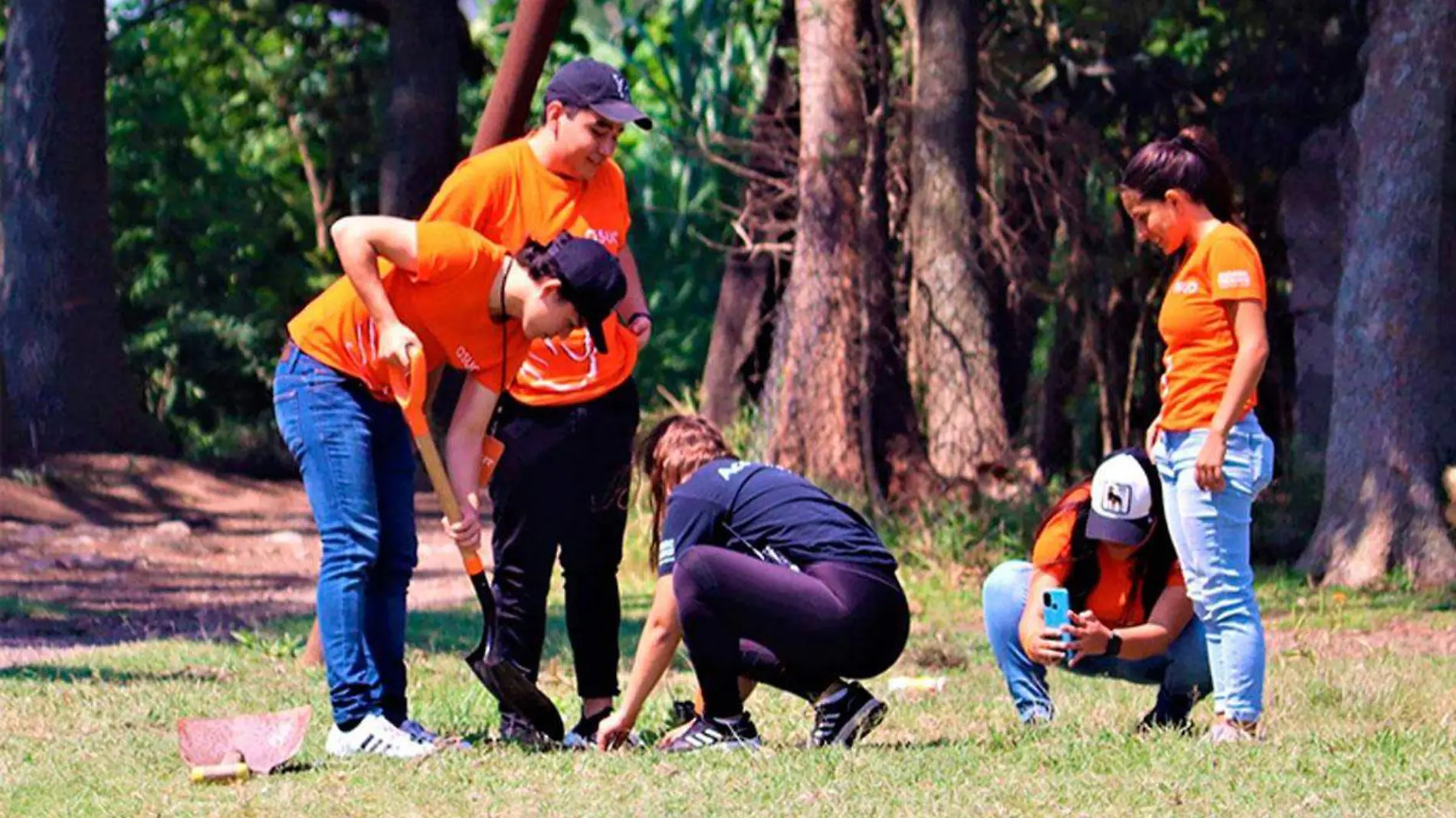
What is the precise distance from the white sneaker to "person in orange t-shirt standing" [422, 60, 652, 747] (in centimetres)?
36

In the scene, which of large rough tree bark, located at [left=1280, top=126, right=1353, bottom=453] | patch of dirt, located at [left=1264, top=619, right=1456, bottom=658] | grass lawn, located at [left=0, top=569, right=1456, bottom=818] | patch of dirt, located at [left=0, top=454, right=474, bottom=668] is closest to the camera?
grass lawn, located at [left=0, top=569, right=1456, bottom=818]

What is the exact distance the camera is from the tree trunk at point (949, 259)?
13.8m

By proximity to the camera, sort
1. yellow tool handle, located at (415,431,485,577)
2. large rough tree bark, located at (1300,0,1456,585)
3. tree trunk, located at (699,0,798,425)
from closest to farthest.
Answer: yellow tool handle, located at (415,431,485,577)
large rough tree bark, located at (1300,0,1456,585)
tree trunk, located at (699,0,798,425)

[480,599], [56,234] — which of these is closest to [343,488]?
[480,599]

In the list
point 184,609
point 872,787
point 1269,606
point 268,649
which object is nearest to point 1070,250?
point 1269,606

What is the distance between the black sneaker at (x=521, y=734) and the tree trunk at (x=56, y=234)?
11285 millimetres

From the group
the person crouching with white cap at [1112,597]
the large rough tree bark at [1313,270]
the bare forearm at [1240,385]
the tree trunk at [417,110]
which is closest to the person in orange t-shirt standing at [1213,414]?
the bare forearm at [1240,385]

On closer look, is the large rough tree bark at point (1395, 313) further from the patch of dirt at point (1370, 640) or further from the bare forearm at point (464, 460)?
the bare forearm at point (464, 460)

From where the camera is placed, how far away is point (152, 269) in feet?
68.5

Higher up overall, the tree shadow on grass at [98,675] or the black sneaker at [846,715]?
the black sneaker at [846,715]

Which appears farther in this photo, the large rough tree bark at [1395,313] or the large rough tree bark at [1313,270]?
the large rough tree bark at [1313,270]

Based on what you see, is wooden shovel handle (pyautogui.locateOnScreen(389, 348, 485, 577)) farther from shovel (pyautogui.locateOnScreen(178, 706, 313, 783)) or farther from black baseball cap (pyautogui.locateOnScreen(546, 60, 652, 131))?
black baseball cap (pyautogui.locateOnScreen(546, 60, 652, 131))

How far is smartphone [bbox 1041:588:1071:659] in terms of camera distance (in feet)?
19.8

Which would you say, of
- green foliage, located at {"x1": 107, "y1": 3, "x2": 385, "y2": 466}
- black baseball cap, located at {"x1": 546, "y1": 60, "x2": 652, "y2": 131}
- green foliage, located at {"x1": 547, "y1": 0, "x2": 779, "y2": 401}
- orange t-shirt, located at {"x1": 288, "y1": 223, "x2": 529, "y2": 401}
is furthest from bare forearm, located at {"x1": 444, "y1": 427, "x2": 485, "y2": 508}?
green foliage, located at {"x1": 547, "y1": 0, "x2": 779, "y2": 401}
